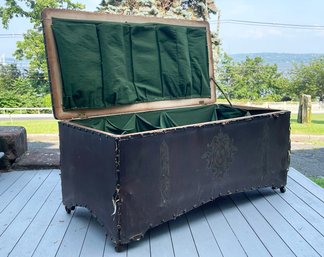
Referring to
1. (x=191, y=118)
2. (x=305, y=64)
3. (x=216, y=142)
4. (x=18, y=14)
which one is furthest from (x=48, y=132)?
(x=305, y=64)

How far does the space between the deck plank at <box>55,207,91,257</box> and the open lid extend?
0.65 m

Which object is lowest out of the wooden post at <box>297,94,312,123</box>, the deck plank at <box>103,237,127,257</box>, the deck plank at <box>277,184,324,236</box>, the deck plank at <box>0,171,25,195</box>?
the wooden post at <box>297,94,312,123</box>

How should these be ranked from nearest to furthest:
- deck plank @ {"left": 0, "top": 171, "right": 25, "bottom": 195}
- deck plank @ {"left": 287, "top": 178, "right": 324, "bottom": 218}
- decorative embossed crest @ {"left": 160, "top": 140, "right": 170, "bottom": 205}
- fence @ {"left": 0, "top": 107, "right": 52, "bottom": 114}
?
decorative embossed crest @ {"left": 160, "top": 140, "right": 170, "bottom": 205} < deck plank @ {"left": 287, "top": 178, "right": 324, "bottom": 218} < deck plank @ {"left": 0, "top": 171, "right": 25, "bottom": 195} < fence @ {"left": 0, "top": 107, "right": 52, "bottom": 114}

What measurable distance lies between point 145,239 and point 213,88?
5.14ft

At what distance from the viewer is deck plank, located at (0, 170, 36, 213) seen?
7.88 ft

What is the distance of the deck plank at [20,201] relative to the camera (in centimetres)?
210

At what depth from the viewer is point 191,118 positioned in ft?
9.45

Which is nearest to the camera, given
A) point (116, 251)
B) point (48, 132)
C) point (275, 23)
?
point (116, 251)

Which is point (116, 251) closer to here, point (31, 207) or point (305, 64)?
point (31, 207)

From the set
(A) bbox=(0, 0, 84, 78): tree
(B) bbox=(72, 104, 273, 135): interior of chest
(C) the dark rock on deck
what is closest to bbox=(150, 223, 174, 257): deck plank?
(B) bbox=(72, 104, 273, 135): interior of chest

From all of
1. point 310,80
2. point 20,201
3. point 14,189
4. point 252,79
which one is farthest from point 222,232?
point 252,79

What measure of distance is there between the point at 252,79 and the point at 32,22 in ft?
44.3

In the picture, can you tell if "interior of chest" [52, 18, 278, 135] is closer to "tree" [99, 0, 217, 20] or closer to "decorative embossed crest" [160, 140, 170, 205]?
"decorative embossed crest" [160, 140, 170, 205]

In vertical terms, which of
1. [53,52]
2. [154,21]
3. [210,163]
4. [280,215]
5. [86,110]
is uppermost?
[154,21]
